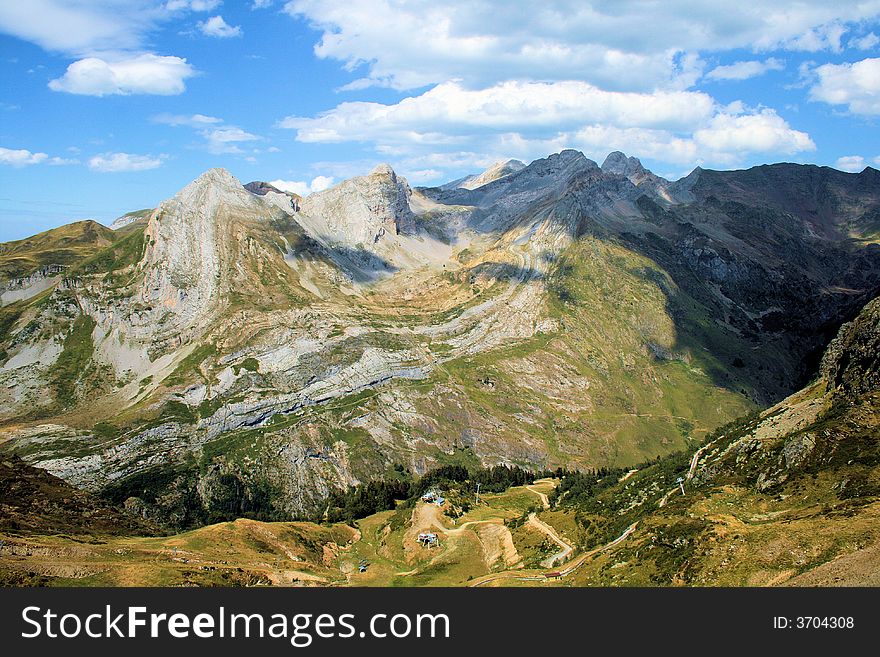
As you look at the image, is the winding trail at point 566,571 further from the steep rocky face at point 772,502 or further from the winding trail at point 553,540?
the winding trail at point 553,540

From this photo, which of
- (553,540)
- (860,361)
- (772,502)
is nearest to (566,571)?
(553,540)

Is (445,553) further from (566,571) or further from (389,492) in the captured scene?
(389,492)

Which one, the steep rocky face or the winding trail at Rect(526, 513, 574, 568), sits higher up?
the steep rocky face

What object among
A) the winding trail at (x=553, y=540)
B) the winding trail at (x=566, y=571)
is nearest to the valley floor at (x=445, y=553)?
the winding trail at (x=553, y=540)

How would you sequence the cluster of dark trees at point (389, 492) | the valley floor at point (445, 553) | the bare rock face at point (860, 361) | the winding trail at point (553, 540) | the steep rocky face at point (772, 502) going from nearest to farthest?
the steep rocky face at point (772, 502) → the valley floor at point (445, 553) → the winding trail at point (553, 540) → the bare rock face at point (860, 361) → the cluster of dark trees at point (389, 492)

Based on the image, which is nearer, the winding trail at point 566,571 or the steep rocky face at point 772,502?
the steep rocky face at point 772,502

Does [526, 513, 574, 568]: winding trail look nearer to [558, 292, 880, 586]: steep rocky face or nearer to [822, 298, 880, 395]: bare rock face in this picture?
[558, 292, 880, 586]: steep rocky face

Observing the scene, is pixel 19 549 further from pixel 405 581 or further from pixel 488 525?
pixel 488 525

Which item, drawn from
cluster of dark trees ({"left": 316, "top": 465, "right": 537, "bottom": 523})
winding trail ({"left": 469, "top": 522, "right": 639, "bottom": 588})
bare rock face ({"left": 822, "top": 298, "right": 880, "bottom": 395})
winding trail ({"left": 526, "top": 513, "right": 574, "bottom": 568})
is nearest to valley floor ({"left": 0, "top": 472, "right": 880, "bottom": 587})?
winding trail ({"left": 526, "top": 513, "right": 574, "bottom": 568})

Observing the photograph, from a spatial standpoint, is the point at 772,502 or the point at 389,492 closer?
the point at 772,502

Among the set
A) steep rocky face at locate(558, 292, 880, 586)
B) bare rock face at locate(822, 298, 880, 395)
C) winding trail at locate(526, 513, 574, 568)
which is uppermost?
bare rock face at locate(822, 298, 880, 395)

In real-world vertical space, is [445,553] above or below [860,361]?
below

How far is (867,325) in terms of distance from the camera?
126m
